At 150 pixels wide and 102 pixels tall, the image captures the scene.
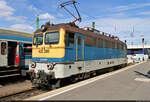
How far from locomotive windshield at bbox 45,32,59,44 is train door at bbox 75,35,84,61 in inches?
51.2

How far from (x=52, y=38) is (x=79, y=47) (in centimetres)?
176

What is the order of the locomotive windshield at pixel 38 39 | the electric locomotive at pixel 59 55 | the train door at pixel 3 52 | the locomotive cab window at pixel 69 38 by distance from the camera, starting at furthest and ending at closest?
the train door at pixel 3 52 → the locomotive windshield at pixel 38 39 → the locomotive cab window at pixel 69 38 → the electric locomotive at pixel 59 55

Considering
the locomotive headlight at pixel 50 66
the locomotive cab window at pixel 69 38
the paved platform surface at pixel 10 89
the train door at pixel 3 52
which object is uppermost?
the locomotive cab window at pixel 69 38

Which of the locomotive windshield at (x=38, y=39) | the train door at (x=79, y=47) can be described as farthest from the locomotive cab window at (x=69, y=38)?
the locomotive windshield at (x=38, y=39)

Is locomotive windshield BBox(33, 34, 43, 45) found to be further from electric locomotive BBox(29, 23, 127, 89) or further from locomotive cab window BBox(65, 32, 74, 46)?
locomotive cab window BBox(65, 32, 74, 46)

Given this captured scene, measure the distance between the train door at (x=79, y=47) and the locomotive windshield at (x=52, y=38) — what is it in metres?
1.30

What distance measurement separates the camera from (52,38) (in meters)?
→ 8.07

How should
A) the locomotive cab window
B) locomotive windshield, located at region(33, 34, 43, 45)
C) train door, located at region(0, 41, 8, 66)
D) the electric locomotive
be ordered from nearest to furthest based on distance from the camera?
the electric locomotive → the locomotive cab window → locomotive windshield, located at region(33, 34, 43, 45) → train door, located at region(0, 41, 8, 66)

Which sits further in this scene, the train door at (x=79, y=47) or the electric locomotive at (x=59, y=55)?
the train door at (x=79, y=47)

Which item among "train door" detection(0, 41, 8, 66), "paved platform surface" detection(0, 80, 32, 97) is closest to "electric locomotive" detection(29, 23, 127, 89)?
"paved platform surface" detection(0, 80, 32, 97)

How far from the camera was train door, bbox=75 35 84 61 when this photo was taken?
860 cm

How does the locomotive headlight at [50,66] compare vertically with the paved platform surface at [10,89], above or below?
above

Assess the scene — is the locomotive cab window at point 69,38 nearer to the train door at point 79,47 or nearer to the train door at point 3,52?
the train door at point 79,47

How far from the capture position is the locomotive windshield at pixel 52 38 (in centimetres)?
786
